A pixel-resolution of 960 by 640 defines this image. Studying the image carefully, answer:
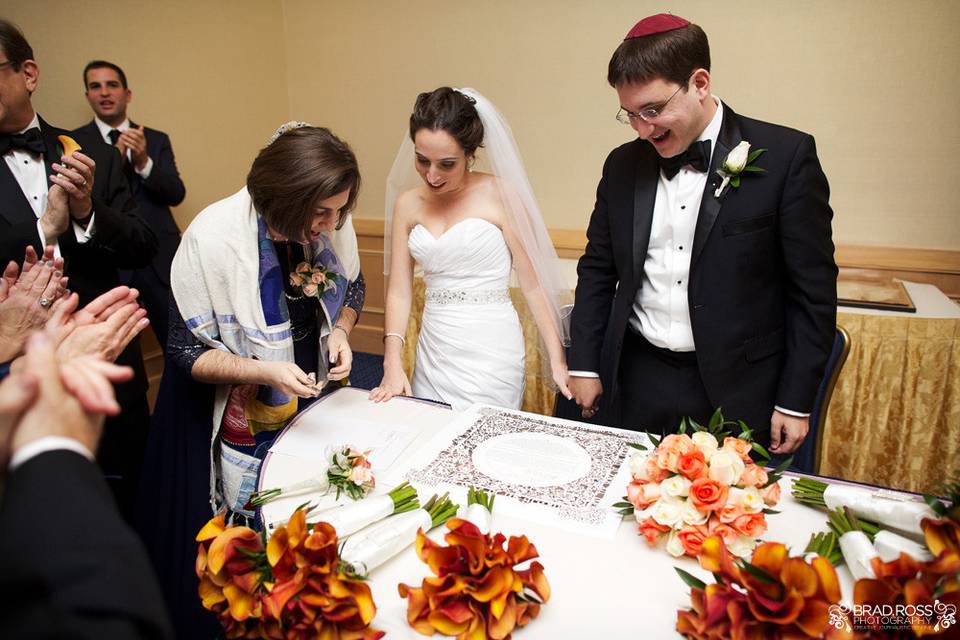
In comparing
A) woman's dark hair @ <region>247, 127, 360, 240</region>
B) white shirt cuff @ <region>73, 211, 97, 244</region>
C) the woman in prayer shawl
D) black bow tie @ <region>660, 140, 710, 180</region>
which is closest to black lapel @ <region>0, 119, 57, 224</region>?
white shirt cuff @ <region>73, 211, 97, 244</region>

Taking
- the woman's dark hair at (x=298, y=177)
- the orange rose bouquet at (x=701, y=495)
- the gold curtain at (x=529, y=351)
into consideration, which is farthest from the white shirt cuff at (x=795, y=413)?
the gold curtain at (x=529, y=351)

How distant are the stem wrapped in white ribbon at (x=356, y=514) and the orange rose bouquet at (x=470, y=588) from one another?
11.7 inches

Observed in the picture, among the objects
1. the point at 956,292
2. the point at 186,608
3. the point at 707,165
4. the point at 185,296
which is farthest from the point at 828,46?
the point at 186,608

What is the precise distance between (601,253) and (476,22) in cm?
327

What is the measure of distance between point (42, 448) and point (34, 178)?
2.18 metres

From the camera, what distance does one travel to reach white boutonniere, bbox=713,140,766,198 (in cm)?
186

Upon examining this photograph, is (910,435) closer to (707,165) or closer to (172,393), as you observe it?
(707,165)

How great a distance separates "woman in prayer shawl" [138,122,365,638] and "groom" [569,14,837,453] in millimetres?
922

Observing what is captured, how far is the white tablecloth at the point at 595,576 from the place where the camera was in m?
1.12

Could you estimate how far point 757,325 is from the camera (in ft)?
6.53

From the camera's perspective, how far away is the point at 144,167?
396 centimetres

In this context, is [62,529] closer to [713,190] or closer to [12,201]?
[713,190]

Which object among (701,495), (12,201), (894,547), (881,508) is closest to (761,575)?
(701,495)

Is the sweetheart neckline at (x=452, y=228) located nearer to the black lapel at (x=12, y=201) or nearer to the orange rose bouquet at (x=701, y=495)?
the orange rose bouquet at (x=701, y=495)
